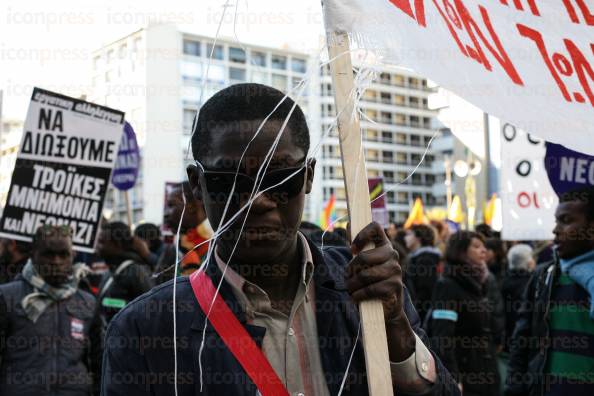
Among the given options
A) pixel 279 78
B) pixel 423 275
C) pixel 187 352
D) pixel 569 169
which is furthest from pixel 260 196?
pixel 279 78

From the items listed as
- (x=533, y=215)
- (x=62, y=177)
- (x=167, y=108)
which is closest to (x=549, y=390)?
(x=533, y=215)

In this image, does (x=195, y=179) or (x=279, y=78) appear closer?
(x=195, y=179)

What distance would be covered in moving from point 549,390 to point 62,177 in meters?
4.20

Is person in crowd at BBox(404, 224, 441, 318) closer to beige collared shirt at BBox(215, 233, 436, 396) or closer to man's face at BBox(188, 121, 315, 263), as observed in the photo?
beige collared shirt at BBox(215, 233, 436, 396)

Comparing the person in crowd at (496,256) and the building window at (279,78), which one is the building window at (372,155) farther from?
the person in crowd at (496,256)

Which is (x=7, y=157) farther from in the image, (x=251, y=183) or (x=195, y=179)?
(x=251, y=183)

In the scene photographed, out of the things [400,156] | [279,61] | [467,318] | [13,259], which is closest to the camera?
[467,318]

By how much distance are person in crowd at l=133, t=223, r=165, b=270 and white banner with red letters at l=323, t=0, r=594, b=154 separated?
5413 mm

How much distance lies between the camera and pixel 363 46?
5.67ft

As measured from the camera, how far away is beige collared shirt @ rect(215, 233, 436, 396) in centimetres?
182

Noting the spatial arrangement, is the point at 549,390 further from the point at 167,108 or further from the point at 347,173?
the point at 167,108

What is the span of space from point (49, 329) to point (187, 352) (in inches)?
144

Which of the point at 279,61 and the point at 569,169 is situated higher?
the point at 279,61

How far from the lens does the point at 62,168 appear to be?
6.71m
